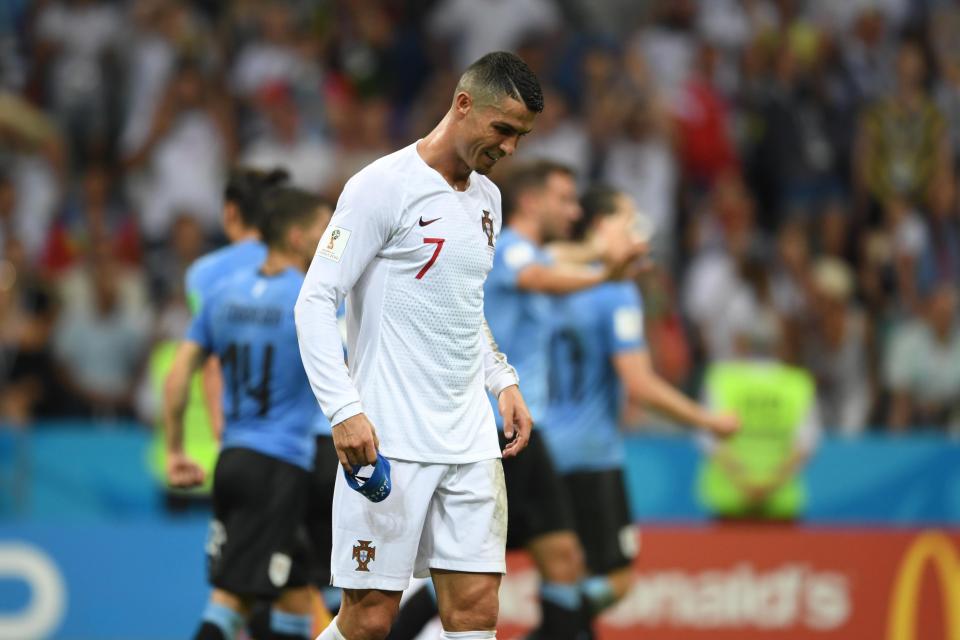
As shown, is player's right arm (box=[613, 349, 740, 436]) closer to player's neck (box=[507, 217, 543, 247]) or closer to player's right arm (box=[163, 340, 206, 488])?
player's neck (box=[507, 217, 543, 247])

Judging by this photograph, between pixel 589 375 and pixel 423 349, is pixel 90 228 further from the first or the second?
pixel 423 349

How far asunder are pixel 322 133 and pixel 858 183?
513 centimetres

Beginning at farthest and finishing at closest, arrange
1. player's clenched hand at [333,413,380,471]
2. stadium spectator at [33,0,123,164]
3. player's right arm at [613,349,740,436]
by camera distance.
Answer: stadium spectator at [33,0,123,164]
player's right arm at [613,349,740,436]
player's clenched hand at [333,413,380,471]

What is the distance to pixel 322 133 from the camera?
14000 mm

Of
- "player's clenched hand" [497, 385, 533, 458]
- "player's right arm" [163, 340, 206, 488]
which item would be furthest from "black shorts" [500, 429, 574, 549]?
"player's clenched hand" [497, 385, 533, 458]

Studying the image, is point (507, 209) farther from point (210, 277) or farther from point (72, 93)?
point (72, 93)

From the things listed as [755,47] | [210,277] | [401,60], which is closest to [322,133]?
[401,60]

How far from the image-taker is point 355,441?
490 centimetres

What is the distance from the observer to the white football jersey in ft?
16.9

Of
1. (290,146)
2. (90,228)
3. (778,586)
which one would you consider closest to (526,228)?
Result: (778,586)

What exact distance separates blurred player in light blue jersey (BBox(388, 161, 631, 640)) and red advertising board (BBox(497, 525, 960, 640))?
2496 millimetres

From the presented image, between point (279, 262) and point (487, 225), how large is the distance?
1.87m

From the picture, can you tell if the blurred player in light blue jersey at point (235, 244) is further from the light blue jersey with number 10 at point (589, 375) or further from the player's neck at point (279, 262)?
the light blue jersey with number 10 at point (589, 375)

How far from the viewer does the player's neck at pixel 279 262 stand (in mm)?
7039
